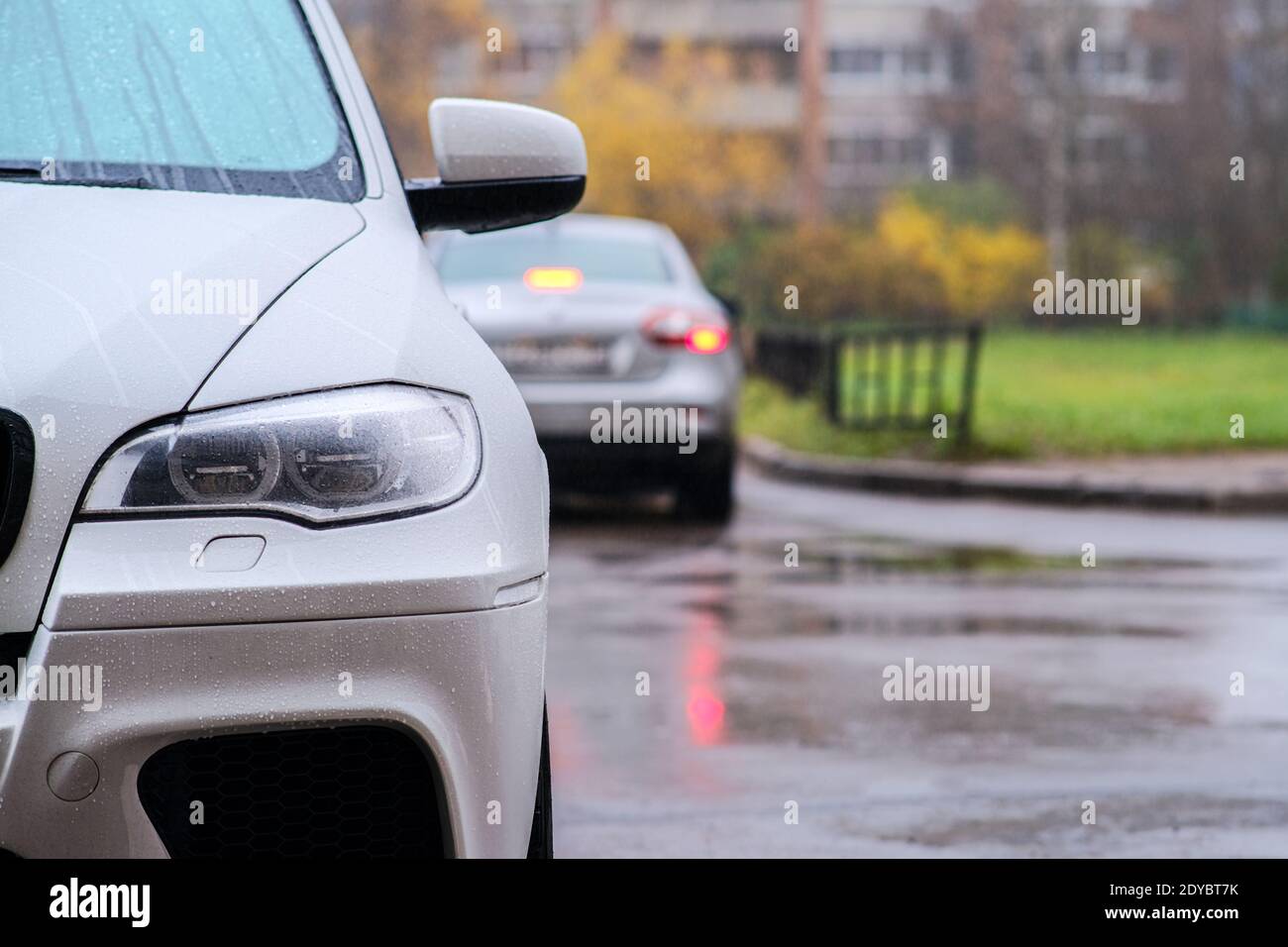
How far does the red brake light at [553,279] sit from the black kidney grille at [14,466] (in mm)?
8515

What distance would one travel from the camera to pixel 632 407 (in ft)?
35.7

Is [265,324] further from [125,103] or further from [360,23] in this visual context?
[360,23]

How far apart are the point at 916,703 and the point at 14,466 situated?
401cm

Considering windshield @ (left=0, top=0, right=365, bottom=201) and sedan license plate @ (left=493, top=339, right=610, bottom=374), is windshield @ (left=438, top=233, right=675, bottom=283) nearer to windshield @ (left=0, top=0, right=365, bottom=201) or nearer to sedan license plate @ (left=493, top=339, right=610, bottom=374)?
Answer: sedan license plate @ (left=493, top=339, right=610, bottom=374)

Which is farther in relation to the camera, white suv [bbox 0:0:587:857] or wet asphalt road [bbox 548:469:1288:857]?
wet asphalt road [bbox 548:469:1288:857]

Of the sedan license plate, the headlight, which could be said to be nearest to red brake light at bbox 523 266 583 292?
the sedan license plate

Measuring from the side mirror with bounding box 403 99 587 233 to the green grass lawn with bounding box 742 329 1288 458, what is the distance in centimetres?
1117

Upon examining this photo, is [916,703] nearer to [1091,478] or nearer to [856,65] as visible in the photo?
[1091,478]

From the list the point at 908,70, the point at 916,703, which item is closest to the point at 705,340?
the point at 916,703

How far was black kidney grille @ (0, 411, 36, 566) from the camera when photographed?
2.44 m

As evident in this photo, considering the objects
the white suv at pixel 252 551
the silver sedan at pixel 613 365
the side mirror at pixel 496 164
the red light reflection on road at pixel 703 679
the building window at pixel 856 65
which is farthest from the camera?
the building window at pixel 856 65

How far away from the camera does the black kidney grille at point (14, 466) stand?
2441mm

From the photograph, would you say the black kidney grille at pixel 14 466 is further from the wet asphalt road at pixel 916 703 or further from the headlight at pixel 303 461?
the wet asphalt road at pixel 916 703

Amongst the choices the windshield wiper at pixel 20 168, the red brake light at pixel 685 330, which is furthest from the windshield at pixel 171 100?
the red brake light at pixel 685 330
